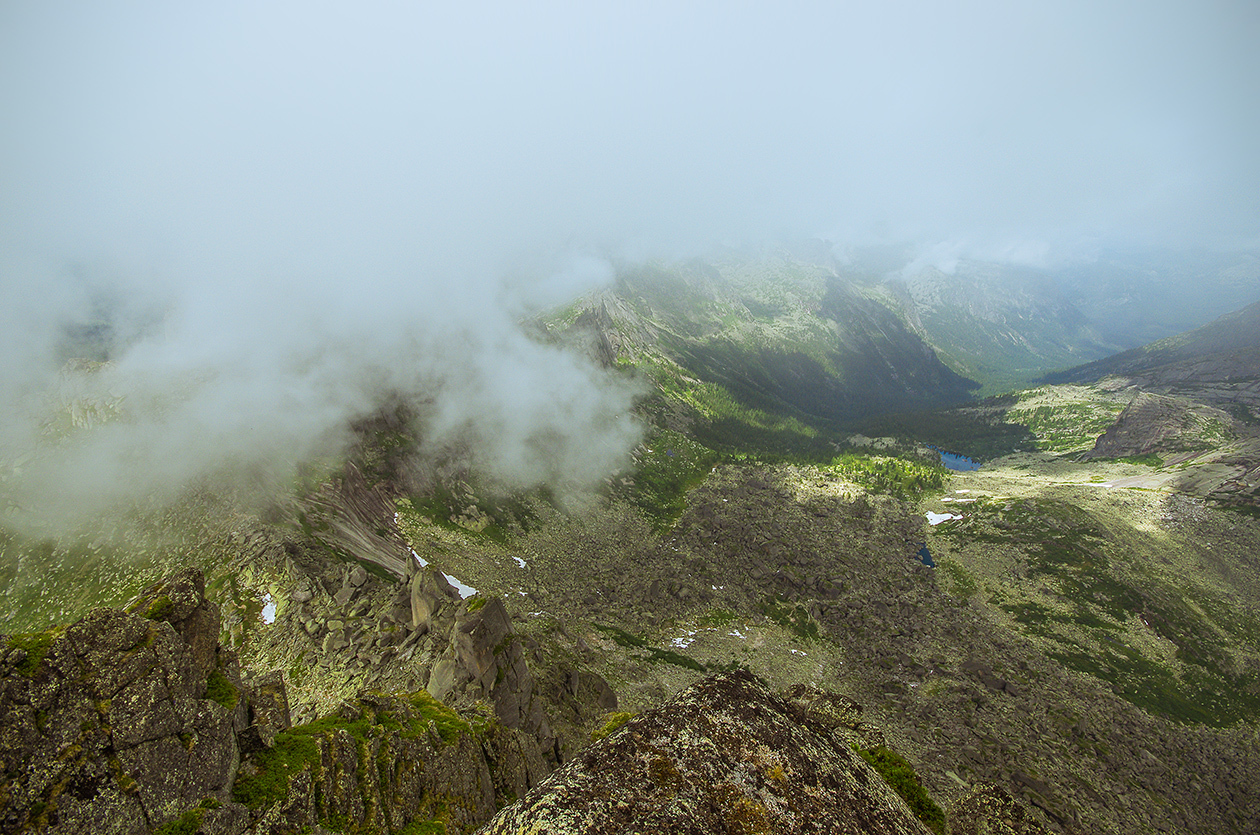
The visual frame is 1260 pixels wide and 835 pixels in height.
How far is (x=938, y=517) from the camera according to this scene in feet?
381

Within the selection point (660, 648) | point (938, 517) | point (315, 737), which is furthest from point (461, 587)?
point (938, 517)

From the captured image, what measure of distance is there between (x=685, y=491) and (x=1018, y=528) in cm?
7357

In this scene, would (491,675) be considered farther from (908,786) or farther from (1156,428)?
(1156,428)

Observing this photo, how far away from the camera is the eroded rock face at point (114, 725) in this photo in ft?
35.1

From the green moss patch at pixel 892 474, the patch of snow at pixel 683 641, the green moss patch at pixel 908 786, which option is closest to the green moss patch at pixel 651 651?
the patch of snow at pixel 683 641

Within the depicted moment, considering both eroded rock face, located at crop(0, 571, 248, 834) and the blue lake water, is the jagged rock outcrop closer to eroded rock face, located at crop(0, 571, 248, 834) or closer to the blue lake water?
eroded rock face, located at crop(0, 571, 248, 834)

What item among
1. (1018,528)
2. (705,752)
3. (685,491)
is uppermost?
(705,752)

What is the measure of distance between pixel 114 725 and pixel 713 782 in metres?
15.7

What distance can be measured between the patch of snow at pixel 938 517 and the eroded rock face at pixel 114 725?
131447 mm

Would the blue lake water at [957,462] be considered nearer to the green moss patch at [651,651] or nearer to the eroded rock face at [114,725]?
the green moss patch at [651,651]

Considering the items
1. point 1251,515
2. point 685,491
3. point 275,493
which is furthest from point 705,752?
point 1251,515

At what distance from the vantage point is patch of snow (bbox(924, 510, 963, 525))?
114m

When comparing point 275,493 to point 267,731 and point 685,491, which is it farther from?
point 685,491

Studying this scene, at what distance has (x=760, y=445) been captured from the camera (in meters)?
169
